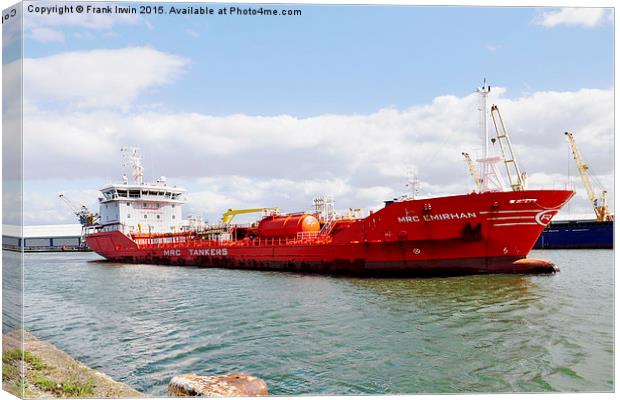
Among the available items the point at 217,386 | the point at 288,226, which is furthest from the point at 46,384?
the point at 288,226

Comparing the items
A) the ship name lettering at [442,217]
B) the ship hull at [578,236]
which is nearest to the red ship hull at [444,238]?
the ship name lettering at [442,217]

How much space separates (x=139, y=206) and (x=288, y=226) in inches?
593

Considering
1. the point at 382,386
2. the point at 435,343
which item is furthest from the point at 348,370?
the point at 435,343

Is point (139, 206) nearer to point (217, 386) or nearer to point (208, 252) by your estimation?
point (208, 252)

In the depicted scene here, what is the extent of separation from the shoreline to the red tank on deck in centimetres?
1721

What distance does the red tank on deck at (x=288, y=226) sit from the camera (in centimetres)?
2402

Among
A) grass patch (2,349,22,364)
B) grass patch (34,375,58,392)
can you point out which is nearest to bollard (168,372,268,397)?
grass patch (34,375,58,392)

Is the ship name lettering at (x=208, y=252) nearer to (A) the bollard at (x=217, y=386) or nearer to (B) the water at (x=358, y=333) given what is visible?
(B) the water at (x=358, y=333)

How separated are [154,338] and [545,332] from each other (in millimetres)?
7984

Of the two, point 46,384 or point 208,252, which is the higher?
point 208,252

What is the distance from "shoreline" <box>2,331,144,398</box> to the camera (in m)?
6.05

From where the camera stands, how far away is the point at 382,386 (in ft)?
21.5

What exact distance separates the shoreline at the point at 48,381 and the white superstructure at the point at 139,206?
27438mm

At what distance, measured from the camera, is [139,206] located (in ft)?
111
